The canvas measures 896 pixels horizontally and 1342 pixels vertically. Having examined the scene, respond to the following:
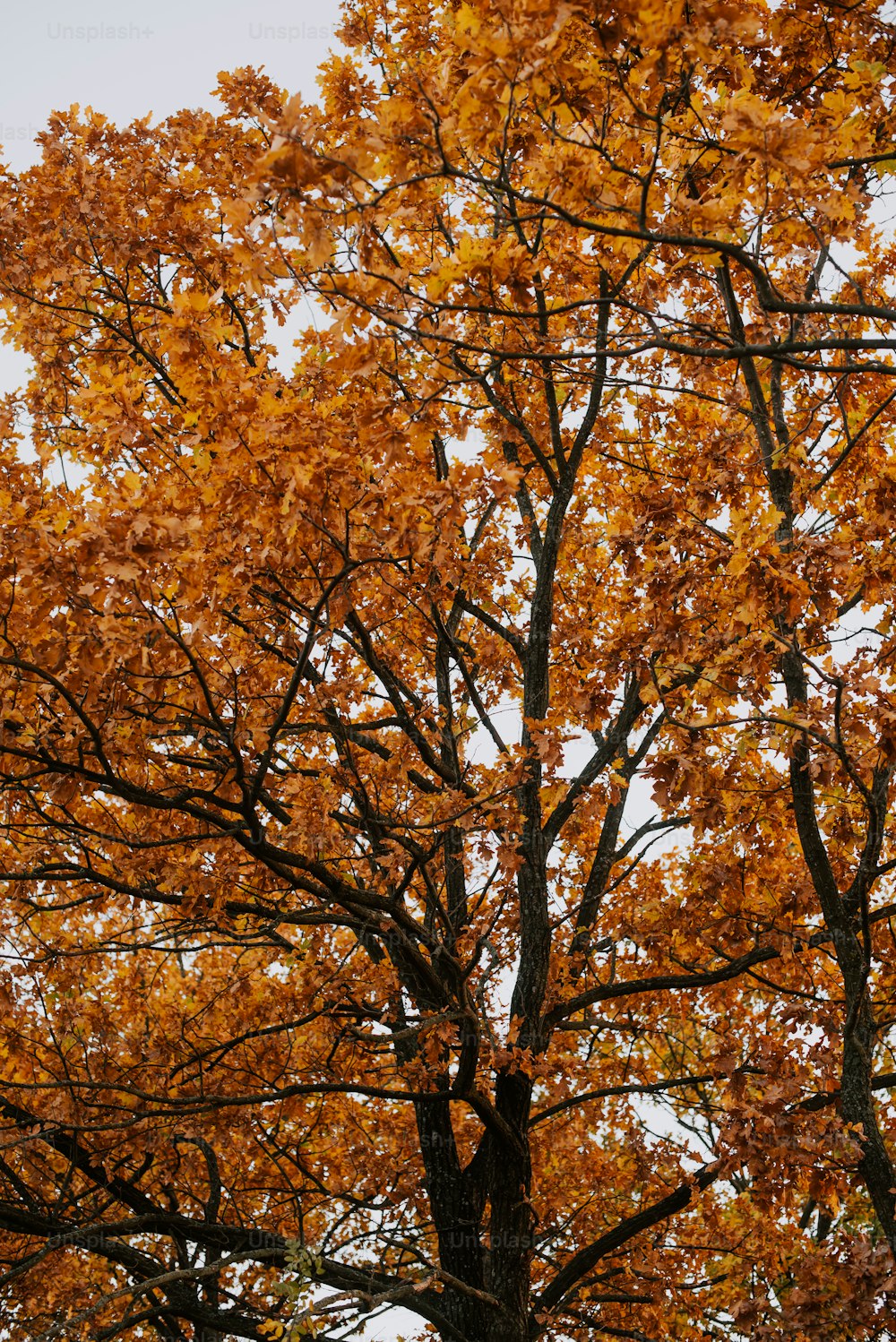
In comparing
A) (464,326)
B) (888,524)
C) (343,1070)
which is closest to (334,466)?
(888,524)

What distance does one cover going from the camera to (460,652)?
6.81 m

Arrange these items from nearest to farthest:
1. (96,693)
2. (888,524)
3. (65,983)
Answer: (96,693)
(888,524)
(65,983)

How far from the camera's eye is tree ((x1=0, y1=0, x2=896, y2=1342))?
408 centimetres

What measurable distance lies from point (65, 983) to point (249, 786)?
321cm

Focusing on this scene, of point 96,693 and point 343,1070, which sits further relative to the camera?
point 343,1070

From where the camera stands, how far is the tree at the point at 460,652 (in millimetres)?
4082

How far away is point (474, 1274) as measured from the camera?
7309mm

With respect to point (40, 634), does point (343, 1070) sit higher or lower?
lower

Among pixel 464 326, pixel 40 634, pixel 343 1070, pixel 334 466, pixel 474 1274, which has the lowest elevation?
pixel 474 1274

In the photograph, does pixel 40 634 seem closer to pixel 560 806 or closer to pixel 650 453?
pixel 560 806

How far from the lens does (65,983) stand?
6.95 metres

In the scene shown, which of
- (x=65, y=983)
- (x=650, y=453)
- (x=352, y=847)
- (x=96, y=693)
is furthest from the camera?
(x=650, y=453)

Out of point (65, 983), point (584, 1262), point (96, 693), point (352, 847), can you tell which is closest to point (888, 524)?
point (352, 847)

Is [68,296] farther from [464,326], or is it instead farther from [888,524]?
[888,524]
